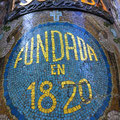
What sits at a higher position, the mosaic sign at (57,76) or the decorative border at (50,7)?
the decorative border at (50,7)

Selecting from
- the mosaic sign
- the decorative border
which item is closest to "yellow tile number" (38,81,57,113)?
the mosaic sign

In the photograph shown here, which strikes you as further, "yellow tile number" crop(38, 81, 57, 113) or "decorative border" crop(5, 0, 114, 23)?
"decorative border" crop(5, 0, 114, 23)

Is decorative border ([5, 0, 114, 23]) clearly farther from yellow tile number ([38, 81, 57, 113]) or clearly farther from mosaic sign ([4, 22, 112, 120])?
yellow tile number ([38, 81, 57, 113])

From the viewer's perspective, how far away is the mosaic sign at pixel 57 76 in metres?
3.72

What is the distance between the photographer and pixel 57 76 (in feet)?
13.3

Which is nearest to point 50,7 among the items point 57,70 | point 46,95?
point 57,70

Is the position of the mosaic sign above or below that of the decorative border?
below

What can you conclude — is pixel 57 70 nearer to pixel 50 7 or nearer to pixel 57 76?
pixel 57 76

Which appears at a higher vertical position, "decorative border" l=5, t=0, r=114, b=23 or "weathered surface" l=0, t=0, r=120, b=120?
"decorative border" l=5, t=0, r=114, b=23

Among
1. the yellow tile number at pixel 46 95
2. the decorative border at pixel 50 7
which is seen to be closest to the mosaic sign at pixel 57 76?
the yellow tile number at pixel 46 95

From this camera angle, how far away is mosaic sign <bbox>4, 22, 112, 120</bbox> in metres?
3.72

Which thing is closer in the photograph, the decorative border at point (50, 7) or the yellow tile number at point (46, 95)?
the yellow tile number at point (46, 95)

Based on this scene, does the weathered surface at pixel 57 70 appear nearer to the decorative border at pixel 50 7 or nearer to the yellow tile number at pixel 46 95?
the yellow tile number at pixel 46 95

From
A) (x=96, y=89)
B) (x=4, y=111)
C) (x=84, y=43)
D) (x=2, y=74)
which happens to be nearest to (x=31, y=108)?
(x=4, y=111)
